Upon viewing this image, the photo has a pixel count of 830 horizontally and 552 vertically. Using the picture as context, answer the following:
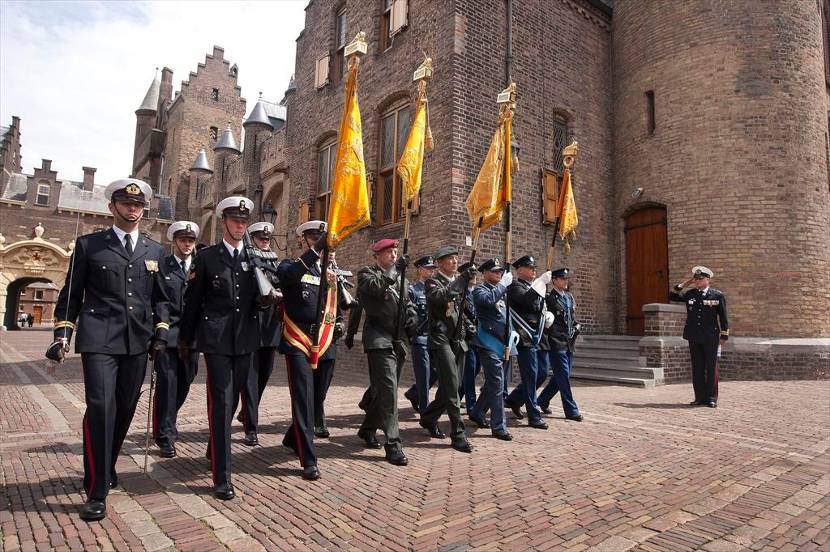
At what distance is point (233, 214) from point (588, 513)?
334 cm

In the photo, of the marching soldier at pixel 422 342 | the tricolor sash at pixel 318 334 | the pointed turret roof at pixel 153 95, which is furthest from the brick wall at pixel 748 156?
the pointed turret roof at pixel 153 95

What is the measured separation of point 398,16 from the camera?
39.8 feet

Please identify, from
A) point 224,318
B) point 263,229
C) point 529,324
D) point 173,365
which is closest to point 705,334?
point 529,324

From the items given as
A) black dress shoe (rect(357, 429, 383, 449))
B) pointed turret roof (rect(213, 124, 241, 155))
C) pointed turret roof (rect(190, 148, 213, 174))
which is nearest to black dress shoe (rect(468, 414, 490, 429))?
black dress shoe (rect(357, 429, 383, 449))

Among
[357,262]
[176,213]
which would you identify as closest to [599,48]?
[357,262]

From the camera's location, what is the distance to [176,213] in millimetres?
32438

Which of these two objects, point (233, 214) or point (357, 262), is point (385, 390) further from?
point (357, 262)

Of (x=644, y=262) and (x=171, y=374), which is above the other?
(x=644, y=262)

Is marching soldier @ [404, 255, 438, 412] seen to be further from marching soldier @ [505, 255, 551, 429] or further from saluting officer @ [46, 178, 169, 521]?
saluting officer @ [46, 178, 169, 521]

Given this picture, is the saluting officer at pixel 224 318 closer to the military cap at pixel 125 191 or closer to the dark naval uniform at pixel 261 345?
the dark naval uniform at pixel 261 345

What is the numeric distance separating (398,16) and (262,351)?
9.87 metres

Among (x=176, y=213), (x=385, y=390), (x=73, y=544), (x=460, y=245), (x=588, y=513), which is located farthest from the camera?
(x=176, y=213)

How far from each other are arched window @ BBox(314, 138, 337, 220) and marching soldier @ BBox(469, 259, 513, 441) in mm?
9178

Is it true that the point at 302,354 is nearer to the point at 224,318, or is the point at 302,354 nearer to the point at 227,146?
the point at 224,318
